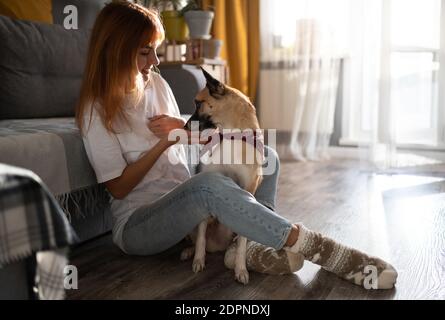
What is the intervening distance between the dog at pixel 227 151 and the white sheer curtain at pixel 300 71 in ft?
7.62

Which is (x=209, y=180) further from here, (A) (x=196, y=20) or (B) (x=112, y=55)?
(A) (x=196, y=20)

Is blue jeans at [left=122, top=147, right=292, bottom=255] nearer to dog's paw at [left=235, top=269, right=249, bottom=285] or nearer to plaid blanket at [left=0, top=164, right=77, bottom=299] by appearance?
dog's paw at [left=235, top=269, right=249, bottom=285]

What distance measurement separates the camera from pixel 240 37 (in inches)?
155

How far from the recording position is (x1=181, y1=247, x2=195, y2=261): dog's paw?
63.8 inches

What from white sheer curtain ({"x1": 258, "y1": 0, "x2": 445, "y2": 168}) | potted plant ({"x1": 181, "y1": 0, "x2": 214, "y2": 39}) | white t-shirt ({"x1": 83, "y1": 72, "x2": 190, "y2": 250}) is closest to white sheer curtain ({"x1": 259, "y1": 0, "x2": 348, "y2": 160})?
white sheer curtain ({"x1": 258, "y1": 0, "x2": 445, "y2": 168})

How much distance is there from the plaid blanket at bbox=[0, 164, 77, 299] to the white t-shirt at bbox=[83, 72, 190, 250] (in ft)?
2.05

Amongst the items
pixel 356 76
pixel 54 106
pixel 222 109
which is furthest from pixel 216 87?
pixel 356 76

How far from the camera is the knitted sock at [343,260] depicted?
4.37ft

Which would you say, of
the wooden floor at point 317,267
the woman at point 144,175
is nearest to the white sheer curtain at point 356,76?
the wooden floor at point 317,267

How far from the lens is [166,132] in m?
1.54

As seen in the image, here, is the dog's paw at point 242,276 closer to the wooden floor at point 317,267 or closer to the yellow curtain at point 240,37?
the wooden floor at point 317,267

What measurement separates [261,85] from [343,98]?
700 millimetres
